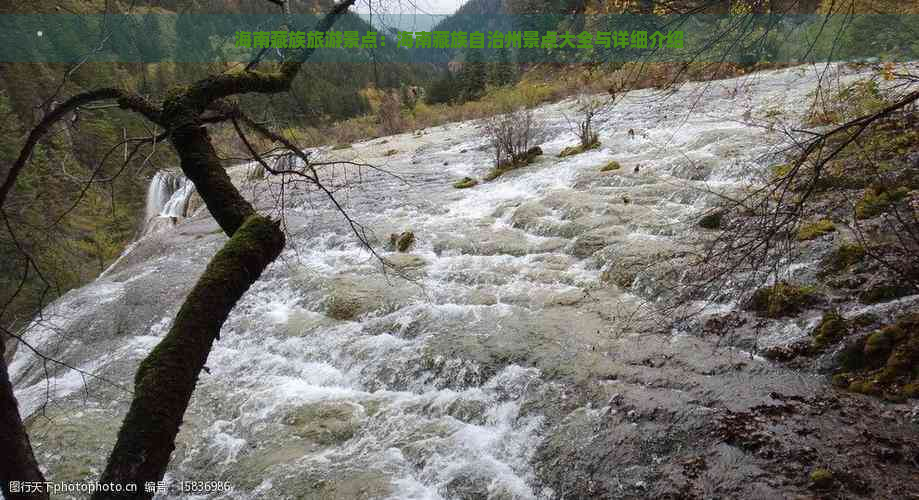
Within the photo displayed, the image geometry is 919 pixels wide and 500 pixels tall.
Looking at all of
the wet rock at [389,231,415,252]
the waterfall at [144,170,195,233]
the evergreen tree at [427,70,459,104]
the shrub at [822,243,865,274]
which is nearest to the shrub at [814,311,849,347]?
the shrub at [822,243,865,274]

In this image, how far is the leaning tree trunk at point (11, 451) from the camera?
6.53 feet

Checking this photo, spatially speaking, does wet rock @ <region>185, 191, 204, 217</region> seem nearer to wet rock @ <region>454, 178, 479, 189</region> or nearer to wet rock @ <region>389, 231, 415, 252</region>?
wet rock @ <region>454, 178, 479, 189</region>

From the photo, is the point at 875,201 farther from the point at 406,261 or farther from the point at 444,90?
the point at 444,90

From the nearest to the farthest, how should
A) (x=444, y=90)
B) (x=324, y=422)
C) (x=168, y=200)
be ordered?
(x=324, y=422)
(x=168, y=200)
(x=444, y=90)

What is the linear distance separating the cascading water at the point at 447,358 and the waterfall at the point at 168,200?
537 cm

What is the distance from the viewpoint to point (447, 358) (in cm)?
510

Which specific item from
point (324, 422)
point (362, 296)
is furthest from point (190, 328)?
point (362, 296)

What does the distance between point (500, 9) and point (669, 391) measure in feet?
10.4

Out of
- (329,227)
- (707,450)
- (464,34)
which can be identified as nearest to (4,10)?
(464,34)

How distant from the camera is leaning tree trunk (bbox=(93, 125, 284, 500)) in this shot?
163 cm

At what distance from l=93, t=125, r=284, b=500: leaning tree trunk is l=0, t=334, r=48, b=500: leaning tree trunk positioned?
724mm

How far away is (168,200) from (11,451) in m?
17.4

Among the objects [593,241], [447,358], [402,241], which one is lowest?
[447,358]

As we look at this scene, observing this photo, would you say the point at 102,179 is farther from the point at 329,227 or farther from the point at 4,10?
the point at 329,227
